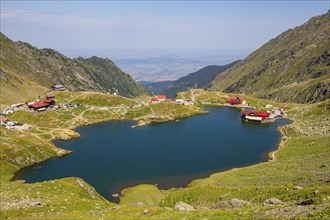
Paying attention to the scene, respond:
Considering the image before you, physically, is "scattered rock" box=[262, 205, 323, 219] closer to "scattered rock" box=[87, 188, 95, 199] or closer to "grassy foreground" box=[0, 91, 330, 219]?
"grassy foreground" box=[0, 91, 330, 219]

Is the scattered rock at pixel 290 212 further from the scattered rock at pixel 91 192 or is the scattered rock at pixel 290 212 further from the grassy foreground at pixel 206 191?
the scattered rock at pixel 91 192

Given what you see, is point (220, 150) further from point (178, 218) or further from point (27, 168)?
point (178, 218)

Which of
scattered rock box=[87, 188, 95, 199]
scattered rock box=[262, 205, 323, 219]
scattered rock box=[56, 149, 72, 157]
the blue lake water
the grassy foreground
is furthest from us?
scattered rock box=[56, 149, 72, 157]

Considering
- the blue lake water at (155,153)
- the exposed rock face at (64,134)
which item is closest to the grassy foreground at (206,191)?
the exposed rock face at (64,134)

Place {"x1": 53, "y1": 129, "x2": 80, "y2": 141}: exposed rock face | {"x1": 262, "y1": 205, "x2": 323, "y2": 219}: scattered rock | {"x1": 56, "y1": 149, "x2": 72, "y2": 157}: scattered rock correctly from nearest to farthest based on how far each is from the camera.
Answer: {"x1": 262, "y1": 205, "x2": 323, "y2": 219}: scattered rock < {"x1": 56, "y1": 149, "x2": 72, "y2": 157}: scattered rock < {"x1": 53, "y1": 129, "x2": 80, "y2": 141}: exposed rock face

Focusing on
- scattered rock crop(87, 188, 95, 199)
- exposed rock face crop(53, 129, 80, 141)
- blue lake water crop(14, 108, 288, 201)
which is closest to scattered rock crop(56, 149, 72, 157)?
blue lake water crop(14, 108, 288, 201)

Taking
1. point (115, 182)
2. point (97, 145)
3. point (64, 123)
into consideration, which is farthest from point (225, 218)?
point (64, 123)

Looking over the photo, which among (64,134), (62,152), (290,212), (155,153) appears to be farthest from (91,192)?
(64,134)
